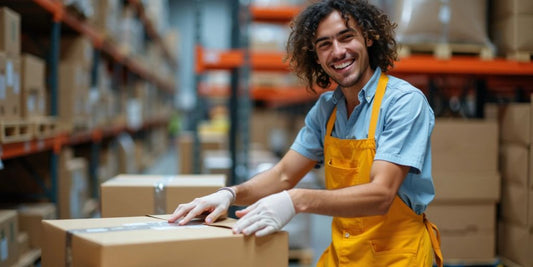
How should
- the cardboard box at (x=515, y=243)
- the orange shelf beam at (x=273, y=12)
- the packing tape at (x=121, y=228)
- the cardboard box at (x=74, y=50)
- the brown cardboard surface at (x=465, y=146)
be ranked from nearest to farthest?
the packing tape at (x=121, y=228)
the cardboard box at (x=515, y=243)
the brown cardboard surface at (x=465, y=146)
the cardboard box at (x=74, y=50)
the orange shelf beam at (x=273, y=12)

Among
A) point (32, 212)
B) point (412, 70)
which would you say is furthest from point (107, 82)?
point (412, 70)

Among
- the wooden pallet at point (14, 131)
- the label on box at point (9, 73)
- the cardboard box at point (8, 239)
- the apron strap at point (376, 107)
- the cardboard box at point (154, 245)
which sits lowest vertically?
the cardboard box at point (8, 239)

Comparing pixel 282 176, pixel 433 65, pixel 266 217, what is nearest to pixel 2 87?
pixel 282 176

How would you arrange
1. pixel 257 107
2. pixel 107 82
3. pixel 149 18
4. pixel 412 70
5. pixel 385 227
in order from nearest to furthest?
pixel 385 227
pixel 412 70
pixel 107 82
pixel 149 18
pixel 257 107

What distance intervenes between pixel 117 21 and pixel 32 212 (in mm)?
3639

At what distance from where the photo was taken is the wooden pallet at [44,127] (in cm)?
367

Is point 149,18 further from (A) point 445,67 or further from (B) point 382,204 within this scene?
(B) point 382,204

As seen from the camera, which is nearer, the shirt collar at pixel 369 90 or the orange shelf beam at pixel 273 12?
the shirt collar at pixel 369 90

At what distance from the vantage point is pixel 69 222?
178 centimetres

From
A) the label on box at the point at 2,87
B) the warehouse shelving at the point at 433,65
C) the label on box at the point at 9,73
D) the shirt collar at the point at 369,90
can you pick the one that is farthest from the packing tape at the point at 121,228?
the label on box at the point at 9,73

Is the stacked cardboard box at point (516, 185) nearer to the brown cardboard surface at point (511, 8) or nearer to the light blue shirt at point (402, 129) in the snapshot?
the brown cardboard surface at point (511, 8)

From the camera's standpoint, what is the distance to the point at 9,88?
3318 mm

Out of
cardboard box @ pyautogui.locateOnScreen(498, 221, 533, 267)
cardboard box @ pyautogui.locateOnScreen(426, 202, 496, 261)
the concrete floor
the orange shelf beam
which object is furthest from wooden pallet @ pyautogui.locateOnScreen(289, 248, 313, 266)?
the orange shelf beam

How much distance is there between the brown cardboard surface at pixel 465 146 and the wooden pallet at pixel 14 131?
9.28 feet
